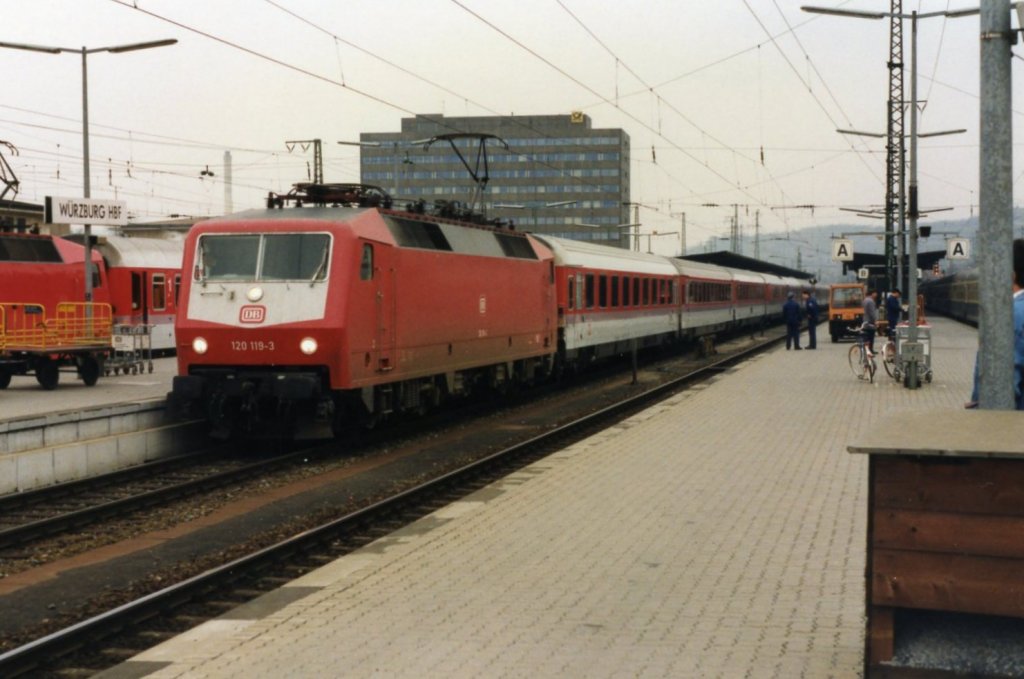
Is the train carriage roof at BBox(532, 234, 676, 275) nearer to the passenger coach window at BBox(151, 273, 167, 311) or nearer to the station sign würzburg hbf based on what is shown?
the station sign würzburg hbf

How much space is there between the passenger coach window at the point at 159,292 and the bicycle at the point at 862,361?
21683 millimetres

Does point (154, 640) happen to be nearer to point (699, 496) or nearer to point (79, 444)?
point (699, 496)

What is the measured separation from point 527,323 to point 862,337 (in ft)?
25.7

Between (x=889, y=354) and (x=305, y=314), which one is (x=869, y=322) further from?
(x=305, y=314)

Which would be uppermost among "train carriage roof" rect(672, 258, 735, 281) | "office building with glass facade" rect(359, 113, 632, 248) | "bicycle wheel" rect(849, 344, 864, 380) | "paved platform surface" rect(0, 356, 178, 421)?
"office building with glass facade" rect(359, 113, 632, 248)

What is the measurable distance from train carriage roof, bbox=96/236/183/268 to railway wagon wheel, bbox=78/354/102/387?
1280 centimetres

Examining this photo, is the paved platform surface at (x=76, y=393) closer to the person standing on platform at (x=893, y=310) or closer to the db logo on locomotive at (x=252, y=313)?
the db logo on locomotive at (x=252, y=313)

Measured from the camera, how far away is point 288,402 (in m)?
16.0

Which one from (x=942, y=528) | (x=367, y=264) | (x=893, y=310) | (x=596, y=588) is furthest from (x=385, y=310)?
(x=893, y=310)

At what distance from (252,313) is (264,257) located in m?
Answer: 0.75

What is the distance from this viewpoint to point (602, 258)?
1250 inches

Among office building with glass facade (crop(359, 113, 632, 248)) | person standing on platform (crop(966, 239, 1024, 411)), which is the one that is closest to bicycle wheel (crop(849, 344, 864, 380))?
person standing on platform (crop(966, 239, 1024, 411))

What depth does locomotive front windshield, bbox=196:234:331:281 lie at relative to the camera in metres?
15.8

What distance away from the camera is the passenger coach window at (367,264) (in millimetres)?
16016
